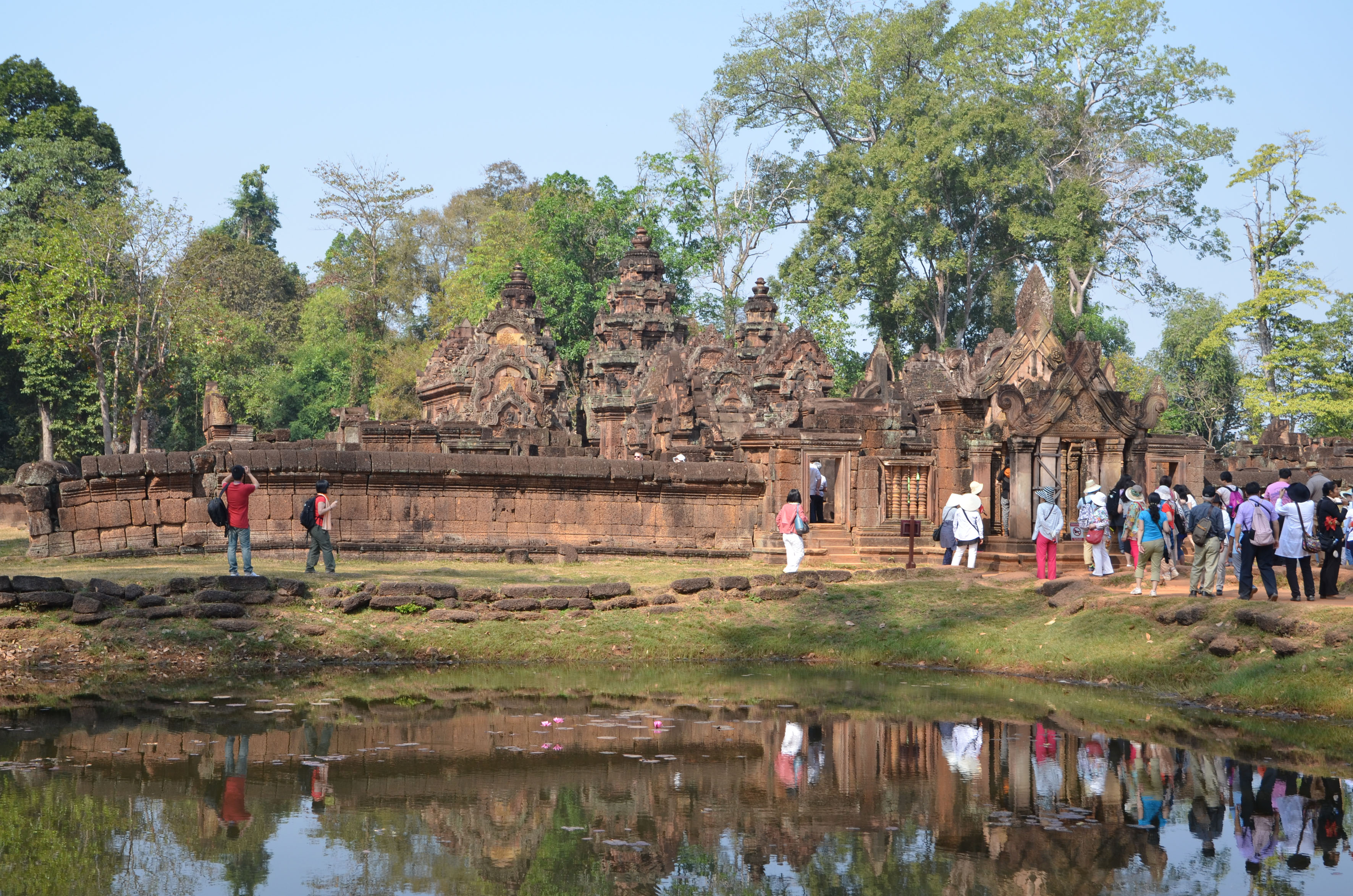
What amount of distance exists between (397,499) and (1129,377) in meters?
38.2

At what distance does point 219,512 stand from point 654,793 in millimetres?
7706

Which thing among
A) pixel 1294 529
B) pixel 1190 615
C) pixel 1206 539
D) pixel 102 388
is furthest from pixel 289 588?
pixel 102 388

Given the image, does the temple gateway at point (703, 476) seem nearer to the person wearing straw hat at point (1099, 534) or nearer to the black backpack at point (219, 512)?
the person wearing straw hat at point (1099, 534)

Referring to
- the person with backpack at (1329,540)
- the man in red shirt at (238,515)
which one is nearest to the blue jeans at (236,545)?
the man in red shirt at (238,515)

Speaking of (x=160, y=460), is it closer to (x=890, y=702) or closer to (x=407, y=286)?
(x=890, y=702)

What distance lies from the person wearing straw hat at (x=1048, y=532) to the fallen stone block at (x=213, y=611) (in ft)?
29.2

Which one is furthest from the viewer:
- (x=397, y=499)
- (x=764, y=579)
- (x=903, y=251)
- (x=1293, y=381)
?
(x=903, y=251)

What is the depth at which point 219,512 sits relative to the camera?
14.3 metres

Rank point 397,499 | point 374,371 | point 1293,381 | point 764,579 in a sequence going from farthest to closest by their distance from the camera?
point 374,371 → point 1293,381 → point 397,499 → point 764,579

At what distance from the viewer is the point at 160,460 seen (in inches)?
698

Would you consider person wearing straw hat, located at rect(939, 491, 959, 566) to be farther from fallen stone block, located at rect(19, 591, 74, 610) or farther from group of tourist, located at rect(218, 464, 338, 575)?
fallen stone block, located at rect(19, 591, 74, 610)

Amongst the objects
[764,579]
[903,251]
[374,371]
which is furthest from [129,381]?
[764,579]

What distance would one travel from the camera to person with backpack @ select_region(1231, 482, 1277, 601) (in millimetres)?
12938

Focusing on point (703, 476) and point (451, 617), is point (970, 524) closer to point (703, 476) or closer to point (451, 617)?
point (703, 476)
